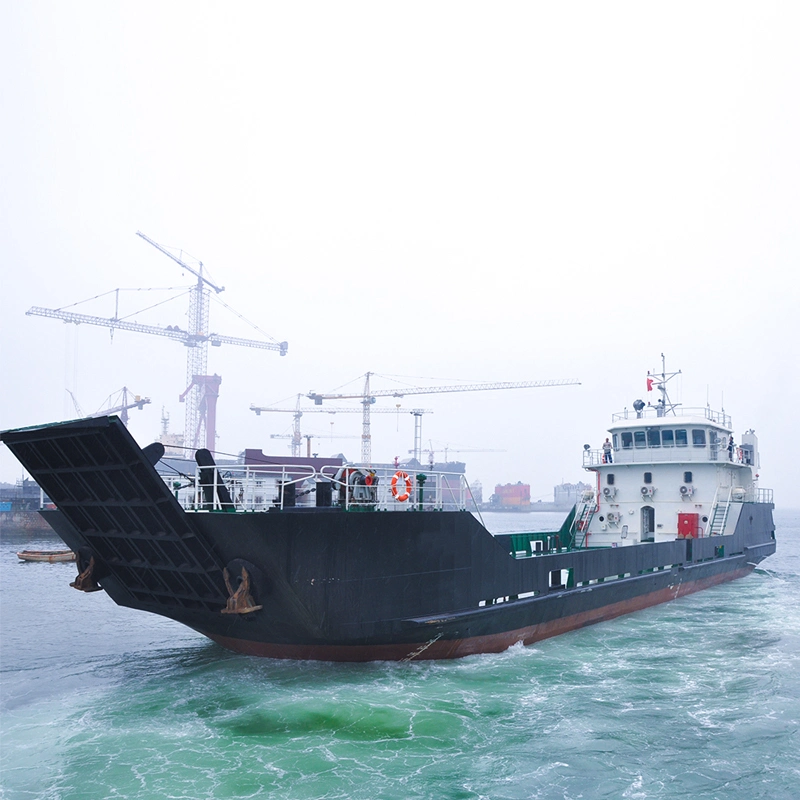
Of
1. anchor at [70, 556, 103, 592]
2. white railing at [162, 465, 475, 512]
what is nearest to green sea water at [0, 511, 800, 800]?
anchor at [70, 556, 103, 592]

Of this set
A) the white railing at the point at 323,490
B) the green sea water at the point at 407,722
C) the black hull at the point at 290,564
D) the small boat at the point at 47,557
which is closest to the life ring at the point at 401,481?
the white railing at the point at 323,490

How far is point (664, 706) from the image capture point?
13250 millimetres

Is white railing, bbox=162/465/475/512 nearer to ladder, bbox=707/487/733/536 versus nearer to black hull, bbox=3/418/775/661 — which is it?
black hull, bbox=3/418/775/661

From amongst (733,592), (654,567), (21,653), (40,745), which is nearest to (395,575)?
(40,745)

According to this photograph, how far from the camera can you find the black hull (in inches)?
517

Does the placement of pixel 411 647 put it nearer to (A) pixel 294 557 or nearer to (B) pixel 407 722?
(B) pixel 407 722

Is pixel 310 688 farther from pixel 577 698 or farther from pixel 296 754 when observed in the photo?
pixel 577 698

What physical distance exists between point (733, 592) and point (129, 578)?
77.9 ft

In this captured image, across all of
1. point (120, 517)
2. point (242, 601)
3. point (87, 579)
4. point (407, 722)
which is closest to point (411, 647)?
point (407, 722)

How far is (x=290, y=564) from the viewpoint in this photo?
1322cm

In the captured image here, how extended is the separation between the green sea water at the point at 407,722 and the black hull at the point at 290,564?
83 cm

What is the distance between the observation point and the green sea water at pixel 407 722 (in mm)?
9883

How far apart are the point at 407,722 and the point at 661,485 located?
20.4 metres

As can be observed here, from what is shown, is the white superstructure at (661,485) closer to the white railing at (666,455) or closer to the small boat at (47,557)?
the white railing at (666,455)
